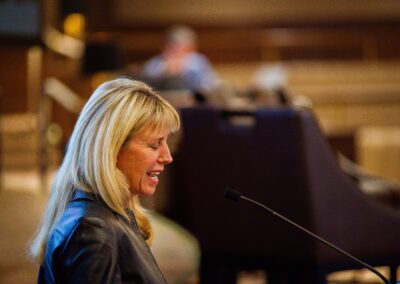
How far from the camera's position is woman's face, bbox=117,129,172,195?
6.06 feet

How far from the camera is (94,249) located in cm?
168

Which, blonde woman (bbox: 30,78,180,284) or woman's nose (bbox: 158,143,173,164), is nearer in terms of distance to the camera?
blonde woman (bbox: 30,78,180,284)

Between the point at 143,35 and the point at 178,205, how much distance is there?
573 centimetres

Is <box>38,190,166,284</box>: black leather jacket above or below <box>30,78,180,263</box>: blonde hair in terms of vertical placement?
below

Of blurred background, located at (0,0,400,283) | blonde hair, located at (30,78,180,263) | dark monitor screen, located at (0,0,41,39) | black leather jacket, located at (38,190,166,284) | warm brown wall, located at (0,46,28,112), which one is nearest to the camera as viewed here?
black leather jacket, located at (38,190,166,284)

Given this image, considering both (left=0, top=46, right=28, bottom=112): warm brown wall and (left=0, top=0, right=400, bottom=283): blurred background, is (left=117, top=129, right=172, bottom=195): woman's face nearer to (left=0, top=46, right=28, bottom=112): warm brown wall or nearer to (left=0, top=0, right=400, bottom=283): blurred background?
(left=0, top=46, right=28, bottom=112): warm brown wall

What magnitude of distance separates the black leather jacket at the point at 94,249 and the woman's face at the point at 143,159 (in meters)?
0.11

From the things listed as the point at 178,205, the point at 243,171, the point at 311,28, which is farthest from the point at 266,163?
the point at 311,28

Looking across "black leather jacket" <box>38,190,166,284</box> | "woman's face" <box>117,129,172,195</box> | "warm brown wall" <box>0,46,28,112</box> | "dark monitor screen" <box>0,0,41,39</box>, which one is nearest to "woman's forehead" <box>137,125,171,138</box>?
"woman's face" <box>117,129,172,195</box>

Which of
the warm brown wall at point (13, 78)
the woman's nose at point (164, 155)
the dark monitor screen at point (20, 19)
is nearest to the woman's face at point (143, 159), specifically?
the woman's nose at point (164, 155)

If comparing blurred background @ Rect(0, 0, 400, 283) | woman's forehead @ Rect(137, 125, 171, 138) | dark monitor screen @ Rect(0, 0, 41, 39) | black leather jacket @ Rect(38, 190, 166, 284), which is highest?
woman's forehead @ Rect(137, 125, 171, 138)

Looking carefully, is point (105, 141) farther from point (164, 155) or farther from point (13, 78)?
point (13, 78)

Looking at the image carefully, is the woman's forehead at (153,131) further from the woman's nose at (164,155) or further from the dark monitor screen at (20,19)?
the dark monitor screen at (20,19)

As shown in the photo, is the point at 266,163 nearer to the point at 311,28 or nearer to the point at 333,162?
the point at 333,162
